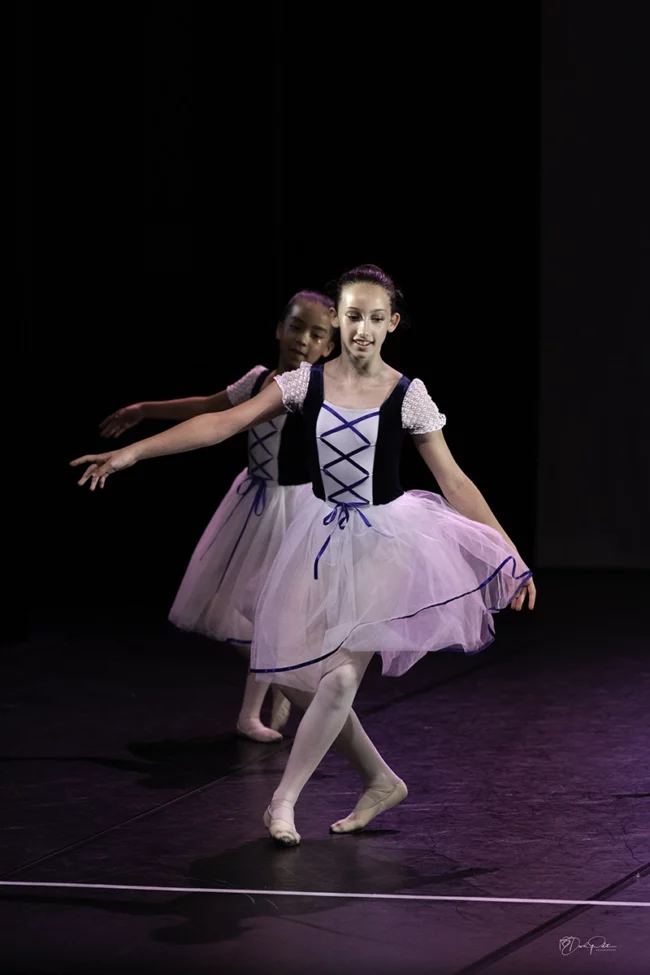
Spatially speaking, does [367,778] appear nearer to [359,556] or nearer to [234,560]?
[359,556]

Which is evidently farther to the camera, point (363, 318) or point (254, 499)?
point (254, 499)

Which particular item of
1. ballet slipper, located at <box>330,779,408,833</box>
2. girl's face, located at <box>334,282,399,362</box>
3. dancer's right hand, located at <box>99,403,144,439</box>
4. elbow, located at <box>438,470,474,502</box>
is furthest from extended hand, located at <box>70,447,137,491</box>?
dancer's right hand, located at <box>99,403,144,439</box>

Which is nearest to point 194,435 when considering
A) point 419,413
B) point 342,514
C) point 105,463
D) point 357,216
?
point 105,463

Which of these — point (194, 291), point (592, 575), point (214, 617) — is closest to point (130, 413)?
point (214, 617)

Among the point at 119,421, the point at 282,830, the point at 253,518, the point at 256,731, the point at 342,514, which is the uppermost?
the point at 119,421

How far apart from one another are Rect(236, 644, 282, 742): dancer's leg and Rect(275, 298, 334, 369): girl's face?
2.93ft

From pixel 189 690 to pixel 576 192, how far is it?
358 centimetres

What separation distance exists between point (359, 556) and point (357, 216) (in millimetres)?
4263

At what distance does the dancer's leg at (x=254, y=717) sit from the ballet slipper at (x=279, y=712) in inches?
1.7

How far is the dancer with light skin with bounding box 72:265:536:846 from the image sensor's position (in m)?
3.13

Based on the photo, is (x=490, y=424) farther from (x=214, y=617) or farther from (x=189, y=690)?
(x=214, y=617)

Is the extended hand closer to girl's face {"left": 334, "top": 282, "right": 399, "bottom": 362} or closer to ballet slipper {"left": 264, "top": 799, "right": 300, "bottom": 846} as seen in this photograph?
girl's face {"left": 334, "top": 282, "right": 399, "bottom": 362}

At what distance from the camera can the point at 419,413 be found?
3.28 metres

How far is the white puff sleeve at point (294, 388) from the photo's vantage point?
3.30 metres
